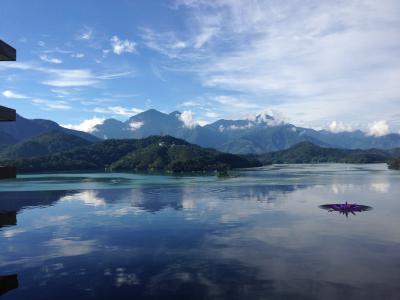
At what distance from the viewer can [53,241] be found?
199 ft

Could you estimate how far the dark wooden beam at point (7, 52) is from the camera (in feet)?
43.3

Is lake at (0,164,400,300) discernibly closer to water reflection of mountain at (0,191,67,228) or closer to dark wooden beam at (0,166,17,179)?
dark wooden beam at (0,166,17,179)

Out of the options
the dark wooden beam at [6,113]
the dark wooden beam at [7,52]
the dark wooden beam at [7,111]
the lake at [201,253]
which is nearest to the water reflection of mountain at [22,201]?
the lake at [201,253]

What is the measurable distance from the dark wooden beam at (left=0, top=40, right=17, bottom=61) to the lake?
543cm

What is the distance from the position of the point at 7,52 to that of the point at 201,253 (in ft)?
140

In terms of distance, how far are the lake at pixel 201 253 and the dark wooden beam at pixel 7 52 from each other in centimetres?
543

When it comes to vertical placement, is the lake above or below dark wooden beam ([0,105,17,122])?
below

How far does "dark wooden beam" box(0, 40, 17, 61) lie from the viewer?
13.2 m

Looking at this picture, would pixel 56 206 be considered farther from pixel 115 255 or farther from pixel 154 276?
pixel 154 276

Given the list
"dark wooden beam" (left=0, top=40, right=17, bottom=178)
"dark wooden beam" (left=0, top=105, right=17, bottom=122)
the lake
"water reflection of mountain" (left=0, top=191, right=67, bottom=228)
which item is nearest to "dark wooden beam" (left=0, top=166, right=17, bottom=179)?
"dark wooden beam" (left=0, top=40, right=17, bottom=178)

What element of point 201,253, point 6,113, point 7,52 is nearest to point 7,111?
point 6,113

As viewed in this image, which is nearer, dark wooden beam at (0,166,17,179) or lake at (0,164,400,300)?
dark wooden beam at (0,166,17,179)

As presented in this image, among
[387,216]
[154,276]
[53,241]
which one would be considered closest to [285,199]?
[387,216]

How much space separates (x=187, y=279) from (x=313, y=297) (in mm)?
12552
